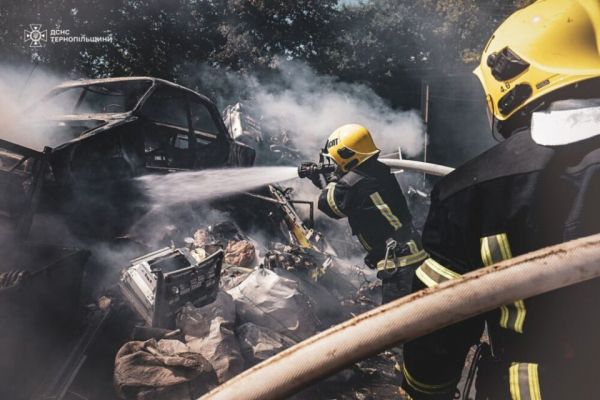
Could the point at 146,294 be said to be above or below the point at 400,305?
below

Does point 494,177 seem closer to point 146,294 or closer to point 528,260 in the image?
point 528,260

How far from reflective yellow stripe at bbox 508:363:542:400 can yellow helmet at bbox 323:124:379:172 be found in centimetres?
287

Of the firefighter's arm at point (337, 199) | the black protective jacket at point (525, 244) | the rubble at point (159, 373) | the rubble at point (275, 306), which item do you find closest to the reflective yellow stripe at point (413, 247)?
the firefighter's arm at point (337, 199)

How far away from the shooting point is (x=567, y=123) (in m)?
1.06

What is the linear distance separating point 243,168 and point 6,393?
4.90 meters

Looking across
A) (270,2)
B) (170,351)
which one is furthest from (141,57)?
(170,351)

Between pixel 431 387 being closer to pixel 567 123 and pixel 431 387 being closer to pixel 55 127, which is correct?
pixel 567 123

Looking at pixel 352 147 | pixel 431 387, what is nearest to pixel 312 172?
pixel 352 147

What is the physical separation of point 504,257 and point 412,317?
0.39 meters

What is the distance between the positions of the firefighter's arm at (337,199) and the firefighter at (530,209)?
2.29 meters

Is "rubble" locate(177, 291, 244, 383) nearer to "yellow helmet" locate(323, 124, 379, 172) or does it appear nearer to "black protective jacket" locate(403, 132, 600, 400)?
"yellow helmet" locate(323, 124, 379, 172)

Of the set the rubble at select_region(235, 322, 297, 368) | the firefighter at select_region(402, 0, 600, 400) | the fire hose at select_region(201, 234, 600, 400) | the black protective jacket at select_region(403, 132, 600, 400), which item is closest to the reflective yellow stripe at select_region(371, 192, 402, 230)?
the rubble at select_region(235, 322, 297, 368)

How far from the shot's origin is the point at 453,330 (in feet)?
4.12

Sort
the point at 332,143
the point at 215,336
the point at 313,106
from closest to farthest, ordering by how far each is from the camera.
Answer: the point at 215,336, the point at 332,143, the point at 313,106
